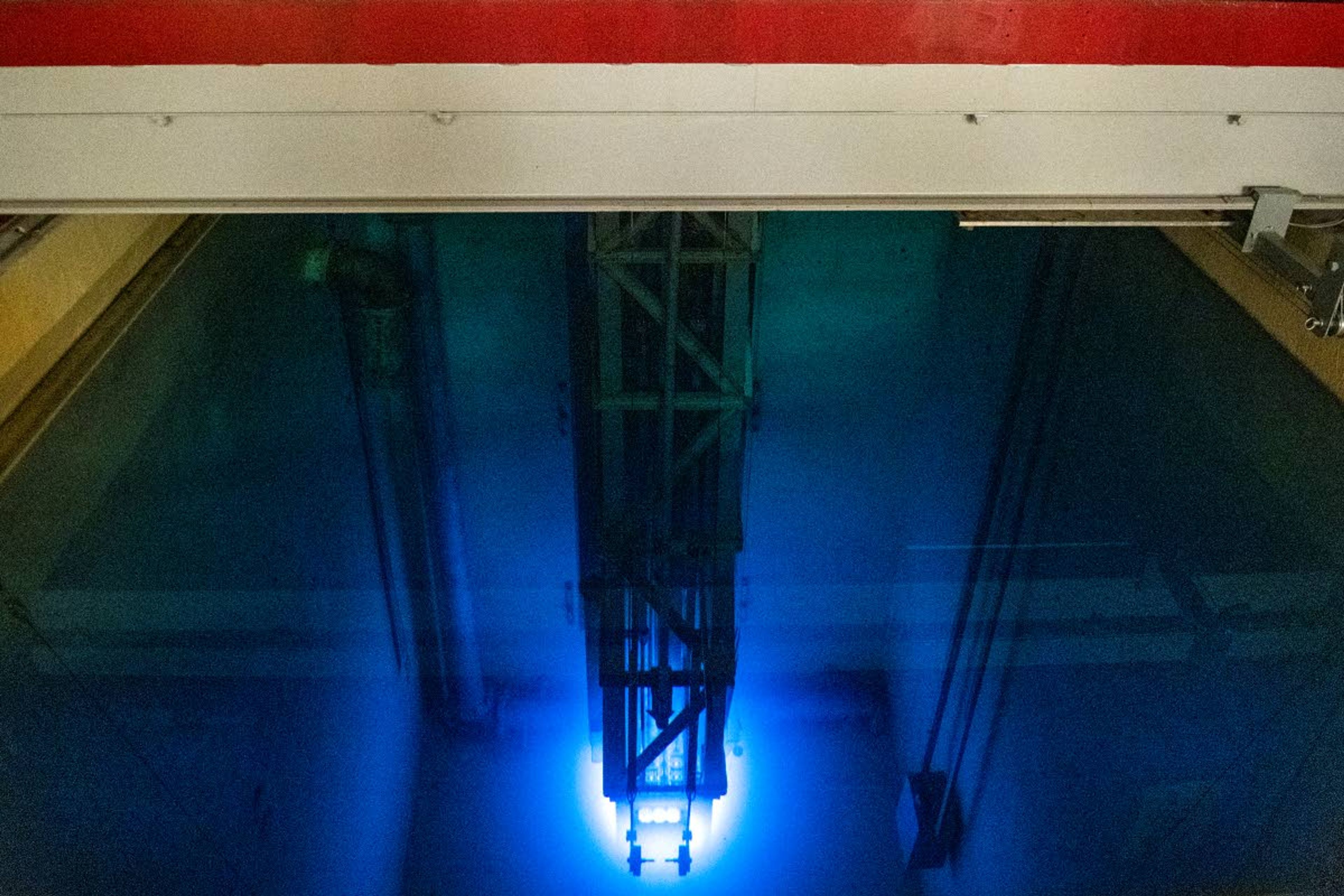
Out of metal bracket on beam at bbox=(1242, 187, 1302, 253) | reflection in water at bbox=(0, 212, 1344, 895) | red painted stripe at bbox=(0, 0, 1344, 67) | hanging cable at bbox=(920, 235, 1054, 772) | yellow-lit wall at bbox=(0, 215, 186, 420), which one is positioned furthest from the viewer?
hanging cable at bbox=(920, 235, 1054, 772)

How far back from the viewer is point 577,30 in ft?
4.27

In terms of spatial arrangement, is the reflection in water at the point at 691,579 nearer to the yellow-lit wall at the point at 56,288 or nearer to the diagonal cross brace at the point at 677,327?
the diagonal cross brace at the point at 677,327

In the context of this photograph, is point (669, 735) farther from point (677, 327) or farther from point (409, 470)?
point (677, 327)

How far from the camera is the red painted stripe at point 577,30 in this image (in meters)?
1.29

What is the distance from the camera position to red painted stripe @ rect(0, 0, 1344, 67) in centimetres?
129

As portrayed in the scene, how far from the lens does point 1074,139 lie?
142 cm

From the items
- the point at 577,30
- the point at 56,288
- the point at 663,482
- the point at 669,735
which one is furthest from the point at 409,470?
the point at 577,30

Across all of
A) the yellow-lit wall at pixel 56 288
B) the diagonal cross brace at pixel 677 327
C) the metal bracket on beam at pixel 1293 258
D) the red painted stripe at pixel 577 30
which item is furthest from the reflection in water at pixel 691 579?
the red painted stripe at pixel 577 30

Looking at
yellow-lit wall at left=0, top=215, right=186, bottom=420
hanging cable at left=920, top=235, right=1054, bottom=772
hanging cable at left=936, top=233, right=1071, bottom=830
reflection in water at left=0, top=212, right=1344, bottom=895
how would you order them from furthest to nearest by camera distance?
hanging cable at left=920, top=235, right=1054, bottom=772, hanging cable at left=936, top=233, right=1071, bottom=830, reflection in water at left=0, top=212, right=1344, bottom=895, yellow-lit wall at left=0, top=215, right=186, bottom=420

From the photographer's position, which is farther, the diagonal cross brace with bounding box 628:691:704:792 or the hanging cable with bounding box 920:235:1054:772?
the diagonal cross brace with bounding box 628:691:704:792

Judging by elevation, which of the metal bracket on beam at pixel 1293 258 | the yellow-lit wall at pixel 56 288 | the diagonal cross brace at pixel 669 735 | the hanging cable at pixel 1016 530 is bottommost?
the metal bracket on beam at pixel 1293 258

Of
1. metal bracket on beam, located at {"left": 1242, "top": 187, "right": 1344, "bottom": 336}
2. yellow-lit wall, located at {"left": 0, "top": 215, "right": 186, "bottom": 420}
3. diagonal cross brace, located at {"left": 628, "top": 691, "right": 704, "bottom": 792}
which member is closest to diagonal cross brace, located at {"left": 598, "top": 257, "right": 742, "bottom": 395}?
yellow-lit wall, located at {"left": 0, "top": 215, "right": 186, "bottom": 420}

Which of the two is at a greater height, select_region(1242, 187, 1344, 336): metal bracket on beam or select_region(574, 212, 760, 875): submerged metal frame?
select_region(574, 212, 760, 875): submerged metal frame

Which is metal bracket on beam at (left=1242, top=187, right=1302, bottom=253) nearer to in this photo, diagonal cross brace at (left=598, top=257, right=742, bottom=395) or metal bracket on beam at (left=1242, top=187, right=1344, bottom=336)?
metal bracket on beam at (left=1242, top=187, right=1344, bottom=336)
